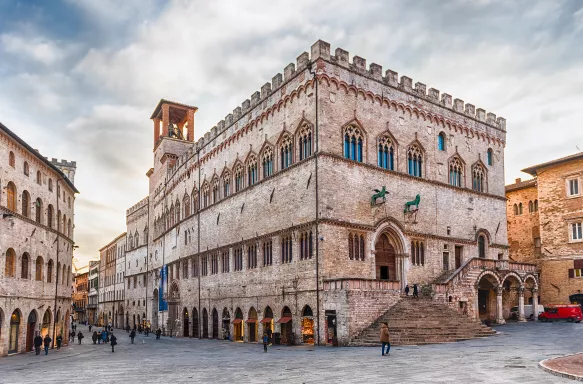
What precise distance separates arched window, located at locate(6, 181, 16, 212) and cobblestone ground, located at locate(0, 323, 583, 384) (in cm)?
873

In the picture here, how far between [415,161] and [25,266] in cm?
2649

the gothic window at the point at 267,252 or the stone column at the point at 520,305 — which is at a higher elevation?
the gothic window at the point at 267,252

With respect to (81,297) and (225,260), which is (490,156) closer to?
(225,260)

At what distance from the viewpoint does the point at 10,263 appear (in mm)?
33750

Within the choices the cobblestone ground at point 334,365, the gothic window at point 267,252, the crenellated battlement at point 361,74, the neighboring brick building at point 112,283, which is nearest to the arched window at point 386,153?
the crenellated battlement at point 361,74

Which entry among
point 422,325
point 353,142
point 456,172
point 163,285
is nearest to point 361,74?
point 353,142

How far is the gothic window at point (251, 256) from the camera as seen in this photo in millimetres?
39838

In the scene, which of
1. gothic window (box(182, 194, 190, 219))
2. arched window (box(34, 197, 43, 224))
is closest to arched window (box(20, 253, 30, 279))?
arched window (box(34, 197, 43, 224))

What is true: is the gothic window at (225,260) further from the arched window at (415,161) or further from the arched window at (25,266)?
the arched window at (415,161)

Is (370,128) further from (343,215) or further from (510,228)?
(510,228)

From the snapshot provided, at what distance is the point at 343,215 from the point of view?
34.1 metres

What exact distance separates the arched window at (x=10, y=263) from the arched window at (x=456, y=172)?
29.5 meters

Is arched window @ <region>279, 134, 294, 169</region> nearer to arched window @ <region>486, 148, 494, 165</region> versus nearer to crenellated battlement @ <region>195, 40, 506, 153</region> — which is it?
crenellated battlement @ <region>195, 40, 506, 153</region>

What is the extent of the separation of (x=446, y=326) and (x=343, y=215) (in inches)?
335
